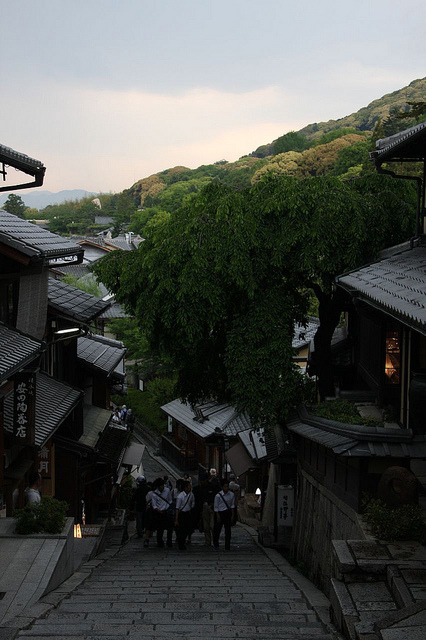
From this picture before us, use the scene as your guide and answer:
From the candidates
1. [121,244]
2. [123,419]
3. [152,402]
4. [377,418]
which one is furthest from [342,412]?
[121,244]

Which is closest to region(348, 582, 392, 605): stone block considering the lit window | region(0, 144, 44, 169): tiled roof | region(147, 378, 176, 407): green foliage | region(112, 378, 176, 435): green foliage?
the lit window

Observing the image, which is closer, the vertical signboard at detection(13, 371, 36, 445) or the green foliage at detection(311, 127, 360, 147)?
the vertical signboard at detection(13, 371, 36, 445)

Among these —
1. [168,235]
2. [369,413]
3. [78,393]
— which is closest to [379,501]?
[369,413]

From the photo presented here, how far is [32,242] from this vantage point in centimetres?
1452

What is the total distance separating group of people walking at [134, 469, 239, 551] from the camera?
627 inches

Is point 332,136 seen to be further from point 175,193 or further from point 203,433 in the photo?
point 203,433

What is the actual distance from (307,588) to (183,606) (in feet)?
12.4

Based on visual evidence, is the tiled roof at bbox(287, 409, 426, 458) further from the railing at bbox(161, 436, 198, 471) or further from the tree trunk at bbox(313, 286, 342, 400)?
the railing at bbox(161, 436, 198, 471)

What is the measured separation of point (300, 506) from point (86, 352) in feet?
40.0

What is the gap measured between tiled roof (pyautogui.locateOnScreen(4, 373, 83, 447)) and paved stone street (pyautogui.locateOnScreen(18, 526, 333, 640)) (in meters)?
3.07

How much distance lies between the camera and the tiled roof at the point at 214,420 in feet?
96.2

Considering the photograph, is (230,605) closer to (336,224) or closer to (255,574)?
(255,574)

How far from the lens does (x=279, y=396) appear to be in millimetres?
16375

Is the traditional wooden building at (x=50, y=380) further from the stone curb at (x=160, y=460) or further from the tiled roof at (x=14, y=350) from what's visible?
the stone curb at (x=160, y=460)
